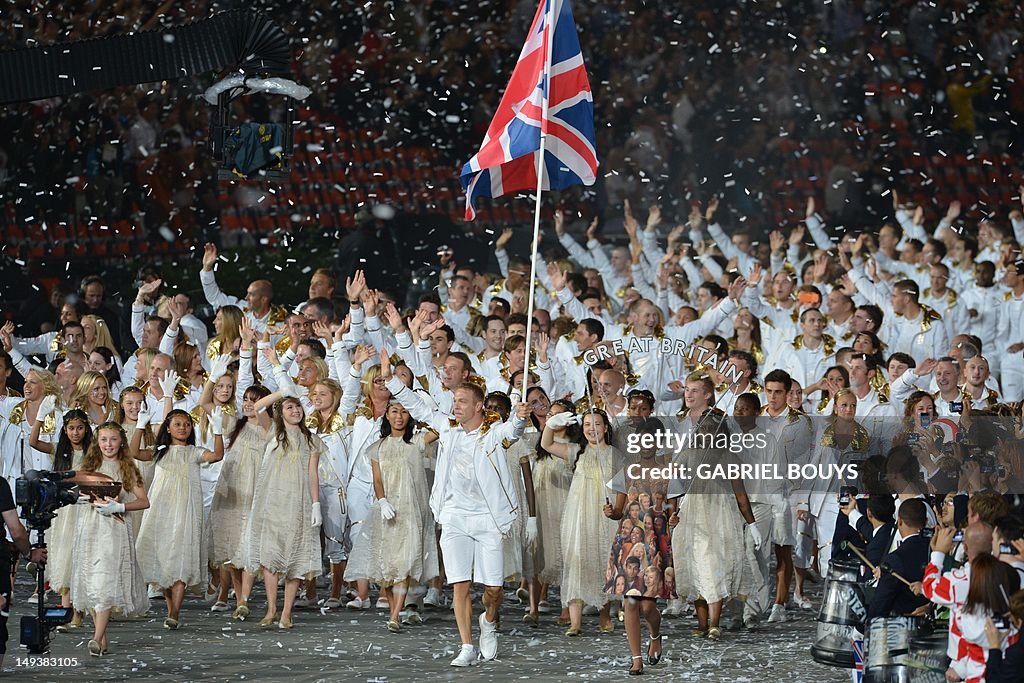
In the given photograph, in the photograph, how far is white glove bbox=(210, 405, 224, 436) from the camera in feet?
38.7

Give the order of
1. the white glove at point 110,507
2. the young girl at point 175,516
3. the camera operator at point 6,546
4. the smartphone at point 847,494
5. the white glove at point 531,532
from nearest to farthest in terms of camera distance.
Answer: the camera operator at point 6,546 < the smartphone at point 847,494 < the white glove at point 110,507 < the white glove at point 531,532 < the young girl at point 175,516

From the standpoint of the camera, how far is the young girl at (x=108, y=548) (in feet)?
32.4

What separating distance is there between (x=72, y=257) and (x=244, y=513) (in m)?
9.20

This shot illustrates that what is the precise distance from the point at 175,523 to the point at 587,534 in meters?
2.70

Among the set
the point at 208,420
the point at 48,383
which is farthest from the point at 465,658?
the point at 48,383

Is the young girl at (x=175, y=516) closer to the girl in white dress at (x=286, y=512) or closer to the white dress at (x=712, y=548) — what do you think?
the girl in white dress at (x=286, y=512)

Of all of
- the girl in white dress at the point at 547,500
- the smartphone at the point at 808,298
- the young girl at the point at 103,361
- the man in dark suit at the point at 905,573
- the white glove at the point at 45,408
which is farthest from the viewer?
the smartphone at the point at 808,298

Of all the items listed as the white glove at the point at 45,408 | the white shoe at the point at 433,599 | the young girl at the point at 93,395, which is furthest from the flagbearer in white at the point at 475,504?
the white glove at the point at 45,408

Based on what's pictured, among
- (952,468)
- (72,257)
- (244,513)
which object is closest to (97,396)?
(244,513)

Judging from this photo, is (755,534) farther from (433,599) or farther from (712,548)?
(433,599)

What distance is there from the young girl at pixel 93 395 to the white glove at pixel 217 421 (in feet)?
2.61

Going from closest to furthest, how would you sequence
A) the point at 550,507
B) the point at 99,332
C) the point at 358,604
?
the point at 550,507 < the point at 358,604 < the point at 99,332

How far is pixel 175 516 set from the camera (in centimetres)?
1125

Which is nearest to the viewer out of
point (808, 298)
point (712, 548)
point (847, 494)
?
point (847, 494)
